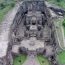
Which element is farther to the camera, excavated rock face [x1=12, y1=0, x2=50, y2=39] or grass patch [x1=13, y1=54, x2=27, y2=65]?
excavated rock face [x1=12, y1=0, x2=50, y2=39]

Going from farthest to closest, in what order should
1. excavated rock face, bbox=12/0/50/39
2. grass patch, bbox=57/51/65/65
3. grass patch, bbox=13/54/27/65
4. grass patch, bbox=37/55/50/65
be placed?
excavated rock face, bbox=12/0/50/39 → grass patch, bbox=13/54/27/65 → grass patch, bbox=37/55/50/65 → grass patch, bbox=57/51/65/65

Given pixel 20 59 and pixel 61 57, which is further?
pixel 20 59

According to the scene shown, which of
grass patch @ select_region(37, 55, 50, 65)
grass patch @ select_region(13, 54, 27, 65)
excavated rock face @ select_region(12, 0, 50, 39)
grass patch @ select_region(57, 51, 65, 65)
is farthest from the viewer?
excavated rock face @ select_region(12, 0, 50, 39)

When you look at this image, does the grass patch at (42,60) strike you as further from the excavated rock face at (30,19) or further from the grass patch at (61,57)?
the excavated rock face at (30,19)

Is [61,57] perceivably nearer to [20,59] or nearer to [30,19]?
[20,59]

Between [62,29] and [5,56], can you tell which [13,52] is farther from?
[62,29]

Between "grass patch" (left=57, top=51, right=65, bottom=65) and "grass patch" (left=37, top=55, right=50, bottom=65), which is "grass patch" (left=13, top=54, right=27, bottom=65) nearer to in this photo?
"grass patch" (left=37, top=55, right=50, bottom=65)

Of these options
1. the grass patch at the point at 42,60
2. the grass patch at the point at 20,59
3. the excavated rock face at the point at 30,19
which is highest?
the excavated rock face at the point at 30,19

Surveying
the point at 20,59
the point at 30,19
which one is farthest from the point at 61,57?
the point at 30,19

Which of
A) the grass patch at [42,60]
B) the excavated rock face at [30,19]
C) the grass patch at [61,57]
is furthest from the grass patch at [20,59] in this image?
the grass patch at [61,57]

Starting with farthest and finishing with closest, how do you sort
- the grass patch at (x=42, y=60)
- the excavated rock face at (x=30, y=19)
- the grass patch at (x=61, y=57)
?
the excavated rock face at (x=30, y=19) < the grass patch at (x=42, y=60) < the grass patch at (x=61, y=57)

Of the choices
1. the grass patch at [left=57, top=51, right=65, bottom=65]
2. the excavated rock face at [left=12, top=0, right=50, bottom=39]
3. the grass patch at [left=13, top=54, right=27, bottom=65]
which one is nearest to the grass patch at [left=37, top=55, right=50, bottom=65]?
the grass patch at [left=13, top=54, right=27, bottom=65]

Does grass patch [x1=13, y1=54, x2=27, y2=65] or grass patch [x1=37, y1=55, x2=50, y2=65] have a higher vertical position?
grass patch [x1=13, y1=54, x2=27, y2=65]
